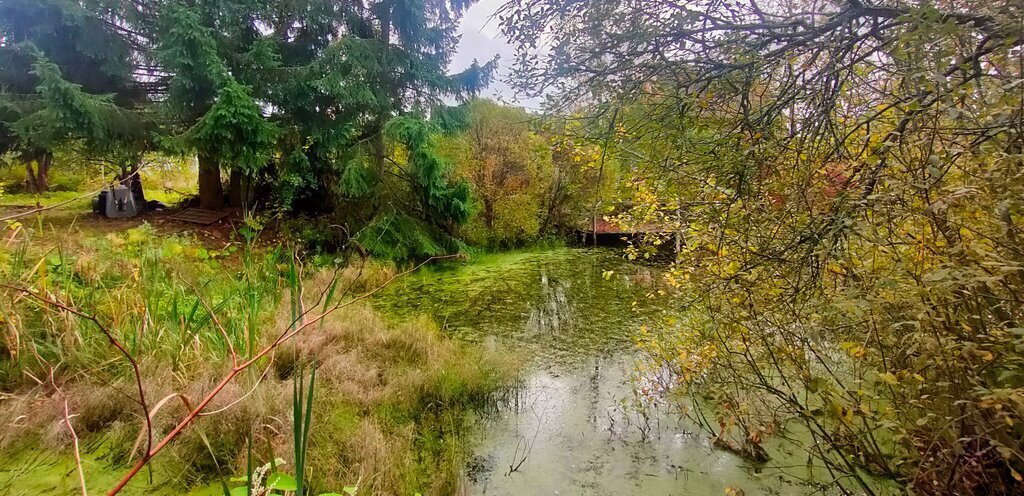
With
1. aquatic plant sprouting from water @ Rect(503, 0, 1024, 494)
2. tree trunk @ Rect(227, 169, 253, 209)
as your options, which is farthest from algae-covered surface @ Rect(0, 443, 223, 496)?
tree trunk @ Rect(227, 169, 253, 209)

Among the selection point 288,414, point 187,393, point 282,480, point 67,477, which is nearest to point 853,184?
point 282,480

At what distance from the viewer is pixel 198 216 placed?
332 inches

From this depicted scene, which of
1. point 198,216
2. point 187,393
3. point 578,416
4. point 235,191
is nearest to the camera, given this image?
point 187,393

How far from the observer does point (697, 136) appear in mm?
2299

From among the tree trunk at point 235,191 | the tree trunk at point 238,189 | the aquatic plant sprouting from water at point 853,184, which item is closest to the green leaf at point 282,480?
the aquatic plant sprouting from water at point 853,184

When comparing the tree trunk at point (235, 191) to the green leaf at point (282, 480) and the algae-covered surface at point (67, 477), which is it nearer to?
the algae-covered surface at point (67, 477)

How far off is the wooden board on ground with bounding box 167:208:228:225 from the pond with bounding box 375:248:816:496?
3.91 meters

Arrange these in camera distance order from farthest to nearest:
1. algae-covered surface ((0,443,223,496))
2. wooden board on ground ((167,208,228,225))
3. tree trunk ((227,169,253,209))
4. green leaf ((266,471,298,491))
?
1. tree trunk ((227,169,253,209))
2. wooden board on ground ((167,208,228,225))
3. algae-covered surface ((0,443,223,496))
4. green leaf ((266,471,298,491))

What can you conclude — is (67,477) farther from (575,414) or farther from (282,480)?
(575,414)

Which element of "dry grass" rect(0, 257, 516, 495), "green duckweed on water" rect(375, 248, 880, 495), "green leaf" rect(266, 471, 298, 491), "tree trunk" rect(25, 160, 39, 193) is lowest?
"green duckweed on water" rect(375, 248, 880, 495)

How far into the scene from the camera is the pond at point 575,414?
2.82 meters

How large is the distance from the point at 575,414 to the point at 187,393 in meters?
2.69

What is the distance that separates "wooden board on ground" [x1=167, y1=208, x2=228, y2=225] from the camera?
26.9ft

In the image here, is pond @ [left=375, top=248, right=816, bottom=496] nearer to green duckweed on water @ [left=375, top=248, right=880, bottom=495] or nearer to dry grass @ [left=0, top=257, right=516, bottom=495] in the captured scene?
green duckweed on water @ [left=375, top=248, right=880, bottom=495]
